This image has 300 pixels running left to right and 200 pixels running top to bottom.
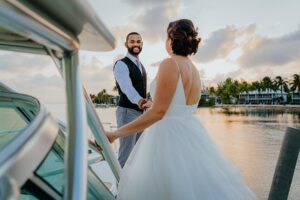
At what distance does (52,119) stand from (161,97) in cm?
145

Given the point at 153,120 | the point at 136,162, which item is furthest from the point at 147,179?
the point at 153,120

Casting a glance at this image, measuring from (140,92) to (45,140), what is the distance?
13.6ft

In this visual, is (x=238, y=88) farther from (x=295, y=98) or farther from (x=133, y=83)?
(x=133, y=83)

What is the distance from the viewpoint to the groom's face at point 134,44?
477 centimetres

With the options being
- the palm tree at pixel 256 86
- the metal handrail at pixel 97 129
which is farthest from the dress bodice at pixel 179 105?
the palm tree at pixel 256 86

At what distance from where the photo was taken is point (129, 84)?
4.84 meters

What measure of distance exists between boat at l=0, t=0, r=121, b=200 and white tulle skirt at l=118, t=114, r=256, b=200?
3.64ft

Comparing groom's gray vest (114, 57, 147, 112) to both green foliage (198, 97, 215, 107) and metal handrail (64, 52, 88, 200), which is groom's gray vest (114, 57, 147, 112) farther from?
green foliage (198, 97, 215, 107)

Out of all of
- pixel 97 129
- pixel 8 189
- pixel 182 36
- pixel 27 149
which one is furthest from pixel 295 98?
pixel 8 189

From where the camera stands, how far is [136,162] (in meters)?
2.54

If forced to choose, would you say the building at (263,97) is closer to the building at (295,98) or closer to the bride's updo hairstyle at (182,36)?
the building at (295,98)

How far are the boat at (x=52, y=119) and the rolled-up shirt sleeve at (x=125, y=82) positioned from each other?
3.23m

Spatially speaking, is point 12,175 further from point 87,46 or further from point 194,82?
point 194,82

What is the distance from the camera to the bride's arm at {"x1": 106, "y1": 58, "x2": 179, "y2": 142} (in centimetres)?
248
